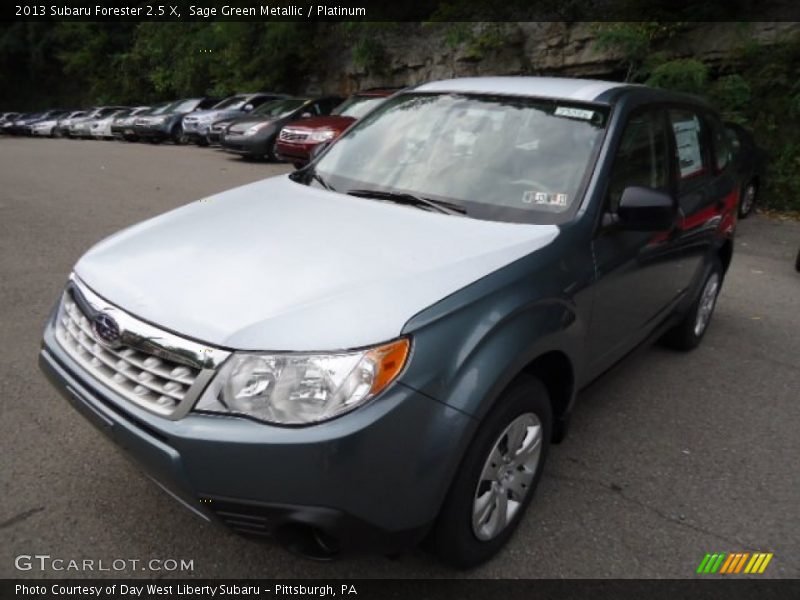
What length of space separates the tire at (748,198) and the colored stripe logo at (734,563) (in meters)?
7.37

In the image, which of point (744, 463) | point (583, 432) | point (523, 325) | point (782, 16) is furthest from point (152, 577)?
point (782, 16)

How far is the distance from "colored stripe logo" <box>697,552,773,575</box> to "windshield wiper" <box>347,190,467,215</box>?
5.43 ft

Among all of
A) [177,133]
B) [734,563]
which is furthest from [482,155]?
[177,133]

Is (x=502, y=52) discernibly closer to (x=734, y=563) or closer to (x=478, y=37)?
(x=478, y=37)

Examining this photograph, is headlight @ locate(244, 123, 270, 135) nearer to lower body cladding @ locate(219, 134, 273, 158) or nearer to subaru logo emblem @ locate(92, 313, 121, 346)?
lower body cladding @ locate(219, 134, 273, 158)

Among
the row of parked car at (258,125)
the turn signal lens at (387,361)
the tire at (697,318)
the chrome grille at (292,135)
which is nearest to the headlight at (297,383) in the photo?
the turn signal lens at (387,361)

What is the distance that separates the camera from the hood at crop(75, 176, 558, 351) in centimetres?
185

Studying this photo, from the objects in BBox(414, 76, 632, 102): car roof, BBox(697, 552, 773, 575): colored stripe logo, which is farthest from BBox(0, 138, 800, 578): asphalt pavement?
BBox(414, 76, 632, 102): car roof

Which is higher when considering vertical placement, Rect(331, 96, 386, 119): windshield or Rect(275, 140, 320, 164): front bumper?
Rect(331, 96, 386, 119): windshield

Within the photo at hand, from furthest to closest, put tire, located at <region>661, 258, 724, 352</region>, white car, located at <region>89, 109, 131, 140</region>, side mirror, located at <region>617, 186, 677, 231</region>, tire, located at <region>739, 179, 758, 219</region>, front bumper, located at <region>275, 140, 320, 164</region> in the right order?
white car, located at <region>89, 109, 131, 140</region> → front bumper, located at <region>275, 140, 320, 164</region> → tire, located at <region>739, 179, 758, 219</region> → tire, located at <region>661, 258, 724, 352</region> → side mirror, located at <region>617, 186, 677, 231</region>

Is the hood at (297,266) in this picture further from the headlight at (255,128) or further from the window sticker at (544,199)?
the headlight at (255,128)

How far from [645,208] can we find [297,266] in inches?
56.5

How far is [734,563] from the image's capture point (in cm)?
238

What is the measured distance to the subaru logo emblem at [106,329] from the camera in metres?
2.03
